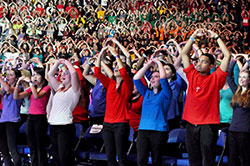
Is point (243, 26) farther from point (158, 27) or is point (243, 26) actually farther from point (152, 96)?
point (152, 96)

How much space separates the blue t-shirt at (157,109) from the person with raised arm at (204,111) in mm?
351

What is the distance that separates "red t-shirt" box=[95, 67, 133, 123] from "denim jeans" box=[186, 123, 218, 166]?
1.13 metres

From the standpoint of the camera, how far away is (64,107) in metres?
5.91

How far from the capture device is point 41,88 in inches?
269

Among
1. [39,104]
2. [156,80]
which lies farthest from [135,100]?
[39,104]

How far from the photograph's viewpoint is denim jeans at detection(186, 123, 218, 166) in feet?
15.7

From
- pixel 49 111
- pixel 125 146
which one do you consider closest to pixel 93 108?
pixel 49 111

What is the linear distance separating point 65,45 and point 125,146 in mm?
9113

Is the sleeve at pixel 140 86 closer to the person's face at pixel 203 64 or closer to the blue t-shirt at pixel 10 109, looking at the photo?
the person's face at pixel 203 64

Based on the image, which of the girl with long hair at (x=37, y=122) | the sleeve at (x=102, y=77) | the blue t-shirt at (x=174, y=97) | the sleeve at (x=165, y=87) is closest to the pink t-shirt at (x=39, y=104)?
the girl with long hair at (x=37, y=122)

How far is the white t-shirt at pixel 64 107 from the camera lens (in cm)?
587

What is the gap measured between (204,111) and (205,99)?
0.14 m

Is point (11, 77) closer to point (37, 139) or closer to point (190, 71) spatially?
point (37, 139)

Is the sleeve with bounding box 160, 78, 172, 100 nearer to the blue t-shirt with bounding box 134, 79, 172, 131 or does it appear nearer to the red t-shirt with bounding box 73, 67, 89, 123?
the blue t-shirt with bounding box 134, 79, 172, 131
